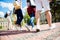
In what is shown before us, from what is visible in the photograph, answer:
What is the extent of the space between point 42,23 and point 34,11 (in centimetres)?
20

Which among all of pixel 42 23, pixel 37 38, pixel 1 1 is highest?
pixel 1 1

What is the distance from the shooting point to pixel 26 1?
2693 mm

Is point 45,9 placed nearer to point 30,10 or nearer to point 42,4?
point 42,4

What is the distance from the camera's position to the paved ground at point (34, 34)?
2.57 m

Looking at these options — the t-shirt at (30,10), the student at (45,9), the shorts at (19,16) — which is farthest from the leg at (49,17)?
the shorts at (19,16)

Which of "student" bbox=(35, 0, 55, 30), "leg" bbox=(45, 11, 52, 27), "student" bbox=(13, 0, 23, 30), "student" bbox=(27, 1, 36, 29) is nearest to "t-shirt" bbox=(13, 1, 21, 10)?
"student" bbox=(13, 0, 23, 30)

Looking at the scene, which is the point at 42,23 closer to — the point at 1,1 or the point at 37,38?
the point at 37,38

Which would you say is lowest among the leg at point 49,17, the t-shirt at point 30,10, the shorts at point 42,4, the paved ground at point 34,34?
the paved ground at point 34,34

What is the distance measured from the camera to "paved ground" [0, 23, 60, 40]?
8.43ft

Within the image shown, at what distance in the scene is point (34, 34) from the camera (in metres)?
2.72

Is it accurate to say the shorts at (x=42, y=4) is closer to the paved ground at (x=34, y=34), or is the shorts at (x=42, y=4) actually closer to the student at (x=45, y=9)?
the student at (x=45, y=9)

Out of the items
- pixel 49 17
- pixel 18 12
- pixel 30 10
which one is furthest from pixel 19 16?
pixel 49 17

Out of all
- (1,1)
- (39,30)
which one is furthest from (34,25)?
(1,1)

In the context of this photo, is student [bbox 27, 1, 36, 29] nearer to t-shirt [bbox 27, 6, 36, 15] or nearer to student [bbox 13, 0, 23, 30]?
t-shirt [bbox 27, 6, 36, 15]
